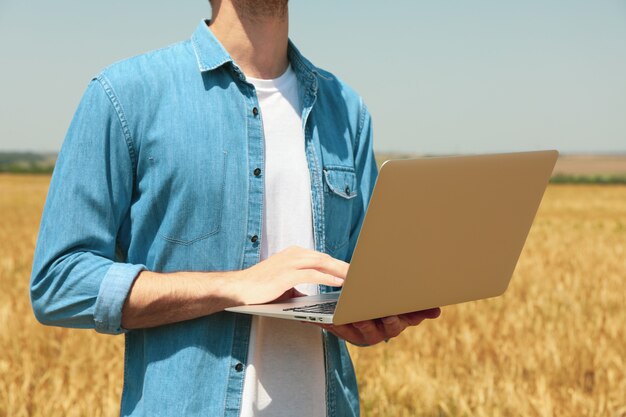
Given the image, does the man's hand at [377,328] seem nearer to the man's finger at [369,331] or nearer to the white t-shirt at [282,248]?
the man's finger at [369,331]

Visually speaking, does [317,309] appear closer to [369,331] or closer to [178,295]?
[369,331]

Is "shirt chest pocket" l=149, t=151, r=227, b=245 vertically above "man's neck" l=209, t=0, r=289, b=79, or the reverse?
"man's neck" l=209, t=0, r=289, b=79

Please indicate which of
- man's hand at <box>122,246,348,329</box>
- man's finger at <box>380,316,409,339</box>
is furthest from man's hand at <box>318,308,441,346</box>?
man's hand at <box>122,246,348,329</box>

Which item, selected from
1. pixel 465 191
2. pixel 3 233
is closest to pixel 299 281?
pixel 465 191

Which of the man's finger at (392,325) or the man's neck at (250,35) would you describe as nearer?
the man's finger at (392,325)

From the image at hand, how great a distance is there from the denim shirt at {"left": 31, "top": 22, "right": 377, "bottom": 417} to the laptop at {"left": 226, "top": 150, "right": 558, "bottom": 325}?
0.19 meters

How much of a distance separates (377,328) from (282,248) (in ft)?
0.96

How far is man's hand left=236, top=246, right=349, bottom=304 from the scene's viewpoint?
171 centimetres

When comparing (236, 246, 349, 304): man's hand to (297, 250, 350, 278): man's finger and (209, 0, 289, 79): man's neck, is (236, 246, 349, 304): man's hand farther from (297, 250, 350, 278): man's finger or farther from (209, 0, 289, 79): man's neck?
(209, 0, 289, 79): man's neck

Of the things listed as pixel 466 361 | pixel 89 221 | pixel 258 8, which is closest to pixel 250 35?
pixel 258 8

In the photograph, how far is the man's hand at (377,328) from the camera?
176 cm

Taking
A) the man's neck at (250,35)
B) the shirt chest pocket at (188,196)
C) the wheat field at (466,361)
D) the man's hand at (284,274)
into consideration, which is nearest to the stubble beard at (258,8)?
the man's neck at (250,35)

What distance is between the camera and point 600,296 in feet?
22.4

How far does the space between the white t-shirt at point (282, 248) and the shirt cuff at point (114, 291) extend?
11.2 inches
